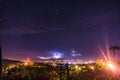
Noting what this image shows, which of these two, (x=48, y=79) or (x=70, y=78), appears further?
(x=48, y=79)

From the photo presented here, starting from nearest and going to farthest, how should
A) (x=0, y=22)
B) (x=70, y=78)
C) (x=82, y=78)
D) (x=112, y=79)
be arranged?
1. (x=112, y=79)
2. (x=82, y=78)
3. (x=70, y=78)
4. (x=0, y=22)

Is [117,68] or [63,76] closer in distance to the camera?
[117,68]

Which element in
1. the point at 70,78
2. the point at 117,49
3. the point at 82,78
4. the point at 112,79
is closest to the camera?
the point at 112,79

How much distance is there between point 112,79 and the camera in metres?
17.8

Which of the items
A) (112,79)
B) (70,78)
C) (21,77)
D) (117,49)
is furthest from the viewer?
(117,49)

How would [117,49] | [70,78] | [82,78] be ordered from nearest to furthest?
[82,78] → [70,78] → [117,49]

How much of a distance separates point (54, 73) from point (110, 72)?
22.4 feet

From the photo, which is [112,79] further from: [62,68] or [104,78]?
[62,68]

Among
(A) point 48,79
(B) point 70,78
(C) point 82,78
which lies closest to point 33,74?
(A) point 48,79

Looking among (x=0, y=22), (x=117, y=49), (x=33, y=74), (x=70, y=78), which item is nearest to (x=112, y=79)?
(x=70, y=78)

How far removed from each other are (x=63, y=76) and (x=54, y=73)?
186 centimetres

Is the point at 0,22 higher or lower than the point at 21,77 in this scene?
higher

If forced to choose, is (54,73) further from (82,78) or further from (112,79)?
(112,79)

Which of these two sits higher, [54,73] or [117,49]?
[117,49]
